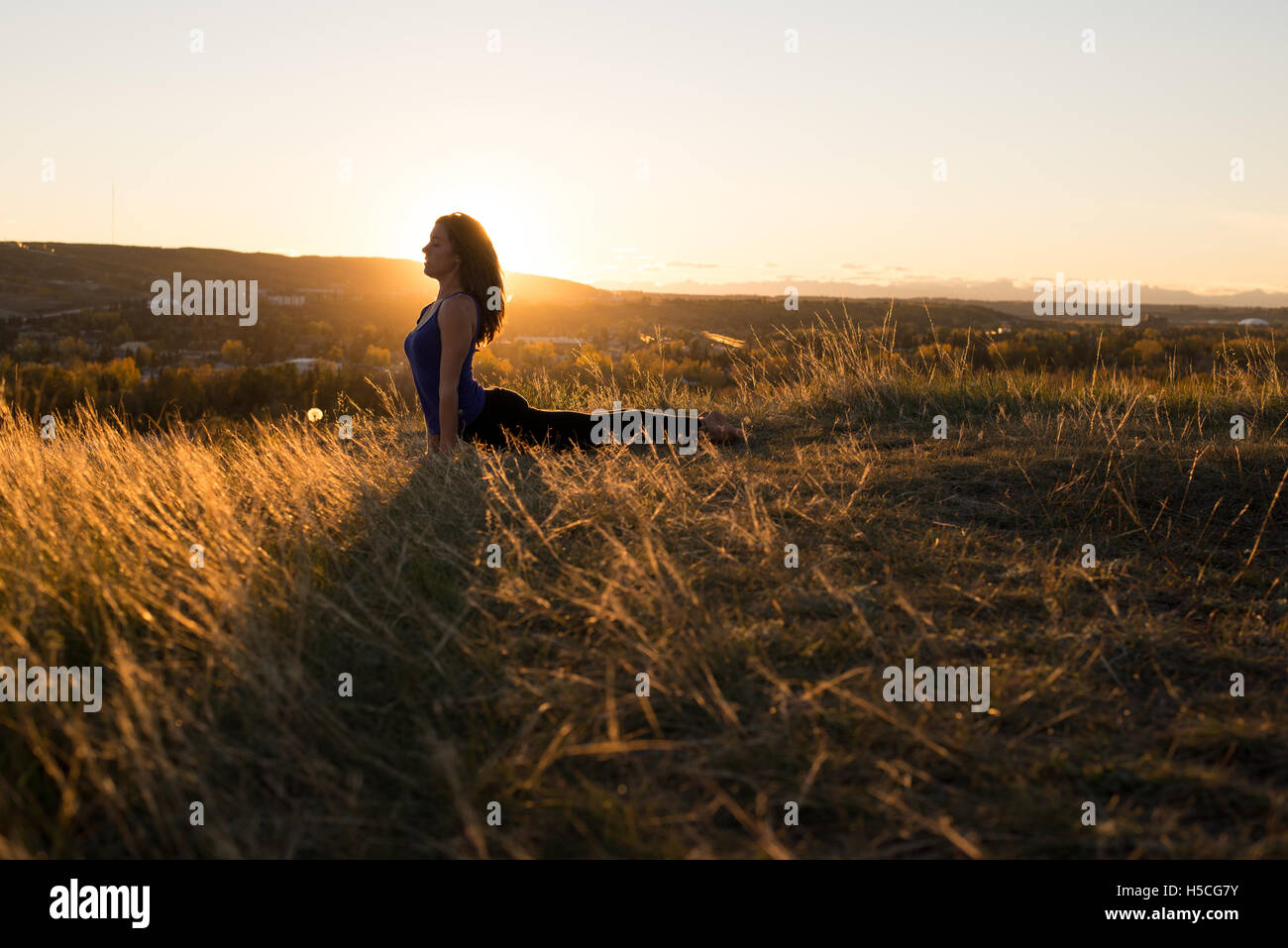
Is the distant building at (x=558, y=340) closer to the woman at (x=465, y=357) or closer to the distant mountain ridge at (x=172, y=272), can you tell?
the distant mountain ridge at (x=172, y=272)

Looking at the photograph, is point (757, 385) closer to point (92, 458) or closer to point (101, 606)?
point (92, 458)

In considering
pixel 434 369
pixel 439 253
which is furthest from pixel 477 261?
pixel 434 369

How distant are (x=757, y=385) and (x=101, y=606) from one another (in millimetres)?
6415

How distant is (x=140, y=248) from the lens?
6631 centimetres

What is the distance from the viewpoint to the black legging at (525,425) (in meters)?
5.38

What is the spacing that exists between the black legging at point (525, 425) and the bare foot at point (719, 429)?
43cm

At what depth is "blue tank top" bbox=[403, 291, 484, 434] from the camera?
504 centimetres

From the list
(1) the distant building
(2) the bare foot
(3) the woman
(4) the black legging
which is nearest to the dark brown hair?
(3) the woman

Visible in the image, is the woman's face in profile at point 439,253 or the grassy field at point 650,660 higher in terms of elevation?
the woman's face in profile at point 439,253

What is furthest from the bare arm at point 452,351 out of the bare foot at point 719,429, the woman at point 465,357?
the bare foot at point 719,429

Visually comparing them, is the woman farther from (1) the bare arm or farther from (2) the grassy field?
(2) the grassy field

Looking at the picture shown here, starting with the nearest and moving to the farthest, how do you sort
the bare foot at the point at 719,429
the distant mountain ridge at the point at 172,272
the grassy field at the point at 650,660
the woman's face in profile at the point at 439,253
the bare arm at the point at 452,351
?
1. the grassy field at the point at 650,660
2. the bare arm at the point at 452,351
3. the woman's face in profile at the point at 439,253
4. the bare foot at the point at 719,429
5. the distant mountain ridge at the point at 172,272

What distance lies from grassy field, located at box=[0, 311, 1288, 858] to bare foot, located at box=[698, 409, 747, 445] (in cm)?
137
